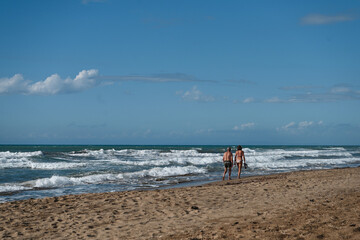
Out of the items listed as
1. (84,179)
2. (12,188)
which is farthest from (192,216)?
(84,179)

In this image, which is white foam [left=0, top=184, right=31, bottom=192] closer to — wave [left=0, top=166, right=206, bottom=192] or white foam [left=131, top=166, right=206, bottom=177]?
wave [left=0, top=166, right=206, bottom=192]

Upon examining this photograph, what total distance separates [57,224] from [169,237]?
258cm

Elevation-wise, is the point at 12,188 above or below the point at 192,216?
below

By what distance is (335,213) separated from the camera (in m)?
6.82

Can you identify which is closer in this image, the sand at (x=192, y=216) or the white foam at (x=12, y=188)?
the sand at (x=192, y=216)

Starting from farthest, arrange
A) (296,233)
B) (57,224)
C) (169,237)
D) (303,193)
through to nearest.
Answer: (303,193) → (57,224) → (169,237) → (296,233)

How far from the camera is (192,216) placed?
7.32 metres

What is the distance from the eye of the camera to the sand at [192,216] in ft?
19.2

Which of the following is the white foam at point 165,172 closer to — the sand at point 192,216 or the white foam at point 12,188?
the white foam at point 12,188

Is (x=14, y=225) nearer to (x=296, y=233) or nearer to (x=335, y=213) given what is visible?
(x=296, y=233)

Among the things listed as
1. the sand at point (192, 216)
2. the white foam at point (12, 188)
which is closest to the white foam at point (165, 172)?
the white foam at point (12, 188)

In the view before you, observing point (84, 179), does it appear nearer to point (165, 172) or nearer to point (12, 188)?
point (12, 188)

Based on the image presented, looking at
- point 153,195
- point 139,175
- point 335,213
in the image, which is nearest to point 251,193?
point 153,195

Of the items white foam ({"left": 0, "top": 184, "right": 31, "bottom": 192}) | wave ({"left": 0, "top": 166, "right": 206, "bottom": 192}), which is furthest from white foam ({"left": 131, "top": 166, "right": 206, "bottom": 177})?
white foam ({"left": 0, "top": 184, "right": 31, "bottom": 192})
